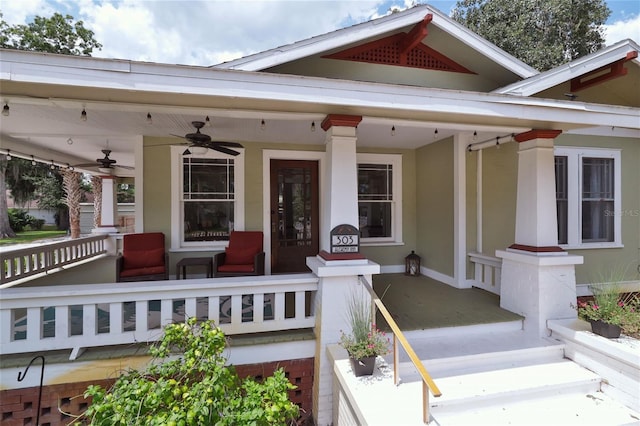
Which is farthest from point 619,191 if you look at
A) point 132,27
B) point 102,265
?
point 102,265

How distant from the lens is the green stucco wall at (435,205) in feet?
15.9

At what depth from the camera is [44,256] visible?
5043mm

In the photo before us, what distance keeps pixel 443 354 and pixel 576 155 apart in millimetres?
4242

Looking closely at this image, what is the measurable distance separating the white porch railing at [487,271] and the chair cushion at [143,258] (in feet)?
15.5

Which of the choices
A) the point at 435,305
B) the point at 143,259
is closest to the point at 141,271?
the point at 143,259

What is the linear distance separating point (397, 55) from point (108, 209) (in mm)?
6935

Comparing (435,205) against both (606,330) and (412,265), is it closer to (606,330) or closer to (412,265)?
(412,265)

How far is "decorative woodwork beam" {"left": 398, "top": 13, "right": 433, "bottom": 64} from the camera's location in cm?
371

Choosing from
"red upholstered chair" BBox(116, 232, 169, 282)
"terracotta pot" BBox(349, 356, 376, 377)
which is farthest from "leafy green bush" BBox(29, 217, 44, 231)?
"terracotta pot" BBox(349, 356, 376, 377)

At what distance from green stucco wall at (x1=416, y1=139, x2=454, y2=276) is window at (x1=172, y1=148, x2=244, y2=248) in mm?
3275

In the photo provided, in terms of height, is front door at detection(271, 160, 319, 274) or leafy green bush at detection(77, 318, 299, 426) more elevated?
front door at detection(271, 160, 319, 274)

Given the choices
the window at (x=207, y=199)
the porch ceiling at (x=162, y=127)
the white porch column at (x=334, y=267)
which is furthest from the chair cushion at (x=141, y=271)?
the white porch column at (x=334, y=267)

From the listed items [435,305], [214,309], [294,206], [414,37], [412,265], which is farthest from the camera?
[412,265]

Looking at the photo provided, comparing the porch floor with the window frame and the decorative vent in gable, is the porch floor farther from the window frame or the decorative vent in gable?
the decorative vent in gable
